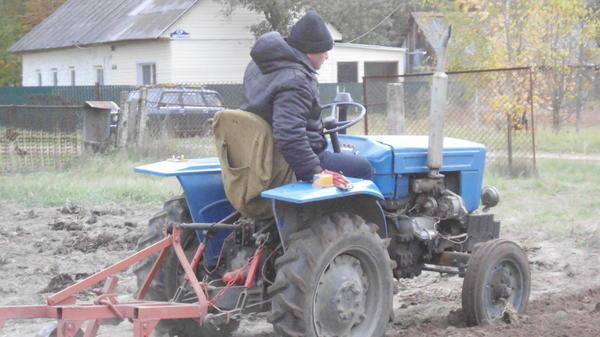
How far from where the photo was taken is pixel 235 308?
5.07 metres

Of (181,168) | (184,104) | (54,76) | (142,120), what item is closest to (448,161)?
(181,168)

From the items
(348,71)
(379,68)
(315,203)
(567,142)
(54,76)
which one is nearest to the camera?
(315,203)

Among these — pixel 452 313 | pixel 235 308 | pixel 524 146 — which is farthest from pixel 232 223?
pixel 524 146

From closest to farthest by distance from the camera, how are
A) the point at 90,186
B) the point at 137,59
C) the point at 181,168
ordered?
the point at 181,168 < the point at 90,186 < the point at 137,59

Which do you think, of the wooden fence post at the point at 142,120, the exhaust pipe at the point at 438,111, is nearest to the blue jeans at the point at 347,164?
the exhaust pipe at the point at 438,111

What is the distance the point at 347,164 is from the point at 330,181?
665 millimetres

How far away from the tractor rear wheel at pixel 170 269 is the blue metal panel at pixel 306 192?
3.54 ft

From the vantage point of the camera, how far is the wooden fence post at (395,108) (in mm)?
13859

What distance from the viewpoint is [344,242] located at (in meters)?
4.97

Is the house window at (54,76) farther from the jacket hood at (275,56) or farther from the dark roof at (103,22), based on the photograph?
the jacket hood at (275,56)

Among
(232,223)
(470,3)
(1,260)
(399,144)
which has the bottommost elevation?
(1,260)

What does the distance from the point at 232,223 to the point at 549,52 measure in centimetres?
1400

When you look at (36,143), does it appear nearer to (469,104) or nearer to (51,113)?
(51,113)

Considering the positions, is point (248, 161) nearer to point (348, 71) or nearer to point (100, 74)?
point (348, 71)
